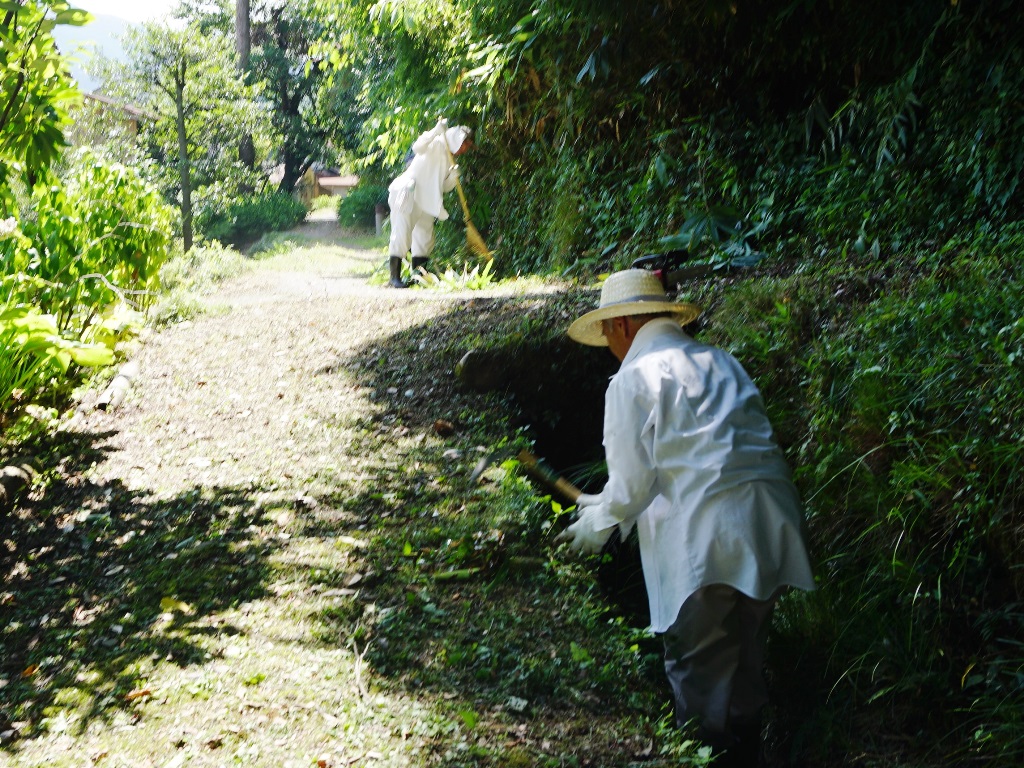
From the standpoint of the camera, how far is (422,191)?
39.3 feet

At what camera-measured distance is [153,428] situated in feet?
19.0

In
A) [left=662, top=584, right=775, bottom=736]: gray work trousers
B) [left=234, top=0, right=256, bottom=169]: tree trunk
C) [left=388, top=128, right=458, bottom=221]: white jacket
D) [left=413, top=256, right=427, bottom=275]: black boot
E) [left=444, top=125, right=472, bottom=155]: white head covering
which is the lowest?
[left=662, top=584, right=775, bottom=736]: gray work trousers

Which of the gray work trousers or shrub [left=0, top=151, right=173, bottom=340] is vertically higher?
shrub [left=0, top=151, right=173, bottom=340]

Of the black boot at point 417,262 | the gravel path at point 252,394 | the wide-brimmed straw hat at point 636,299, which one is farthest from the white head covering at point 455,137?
the wide-brimmed straw hat at point 636,299

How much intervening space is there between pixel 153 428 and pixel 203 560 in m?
1.90

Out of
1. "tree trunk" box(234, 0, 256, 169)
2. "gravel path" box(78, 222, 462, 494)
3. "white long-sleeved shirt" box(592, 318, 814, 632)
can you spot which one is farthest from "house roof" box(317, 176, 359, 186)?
"white long-sleeved shirt" box(592, 318, 814, 632)

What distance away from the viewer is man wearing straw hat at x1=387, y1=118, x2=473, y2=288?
11.8m

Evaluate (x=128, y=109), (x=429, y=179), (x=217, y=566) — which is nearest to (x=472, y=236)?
(x=429, y=179)

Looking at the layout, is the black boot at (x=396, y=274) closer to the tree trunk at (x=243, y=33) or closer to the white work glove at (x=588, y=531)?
the white work glove at (x=588, y=531)

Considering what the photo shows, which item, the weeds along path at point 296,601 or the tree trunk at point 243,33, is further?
the tree trunk at point 243,33

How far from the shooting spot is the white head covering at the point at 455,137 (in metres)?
11.6

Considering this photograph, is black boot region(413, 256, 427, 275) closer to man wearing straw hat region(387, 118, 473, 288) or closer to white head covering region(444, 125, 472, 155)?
man wearing straw hat region(387, 118, 473, 288)

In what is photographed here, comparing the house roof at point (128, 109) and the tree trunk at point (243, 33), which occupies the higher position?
the tree trunk at point (243, 33)

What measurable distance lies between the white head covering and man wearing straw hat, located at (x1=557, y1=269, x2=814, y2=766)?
8.70m
